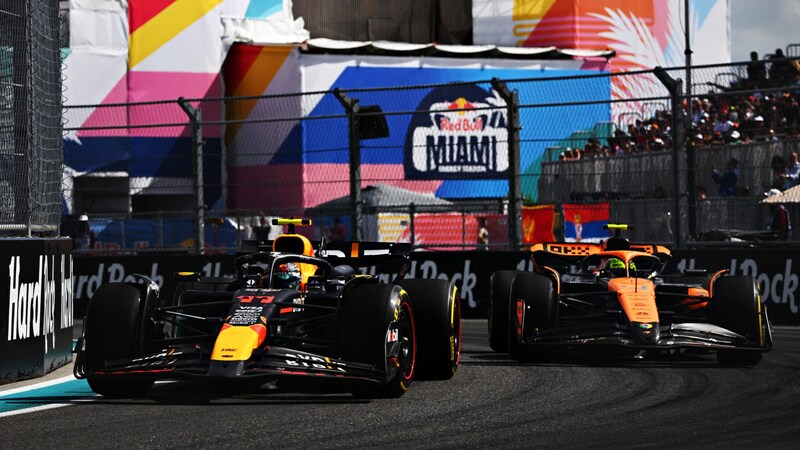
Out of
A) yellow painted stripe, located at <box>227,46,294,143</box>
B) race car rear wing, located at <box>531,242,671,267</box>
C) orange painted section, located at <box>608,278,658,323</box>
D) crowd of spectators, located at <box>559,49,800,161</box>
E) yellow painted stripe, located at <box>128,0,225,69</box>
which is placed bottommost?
orange painted section, located at <box>608,278,658,323</box>

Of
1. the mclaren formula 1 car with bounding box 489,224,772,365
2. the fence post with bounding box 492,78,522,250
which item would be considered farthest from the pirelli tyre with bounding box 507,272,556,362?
the fence post with bounding box 492,78,522,250

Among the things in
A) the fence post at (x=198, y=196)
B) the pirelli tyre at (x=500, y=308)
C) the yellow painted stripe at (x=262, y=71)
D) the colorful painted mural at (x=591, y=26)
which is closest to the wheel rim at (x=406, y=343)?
the pirelli tyre at (x=500, y=308)

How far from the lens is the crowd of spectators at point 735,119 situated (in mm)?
14992

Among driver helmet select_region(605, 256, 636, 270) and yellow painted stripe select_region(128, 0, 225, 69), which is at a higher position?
yellow painted stripe select_region(128, 0, 225, 69)

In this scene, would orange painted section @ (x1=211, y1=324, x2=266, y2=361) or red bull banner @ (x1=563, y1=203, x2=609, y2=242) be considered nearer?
orange painted section @ (x1=211, y1=324, x2=266, y2=361)

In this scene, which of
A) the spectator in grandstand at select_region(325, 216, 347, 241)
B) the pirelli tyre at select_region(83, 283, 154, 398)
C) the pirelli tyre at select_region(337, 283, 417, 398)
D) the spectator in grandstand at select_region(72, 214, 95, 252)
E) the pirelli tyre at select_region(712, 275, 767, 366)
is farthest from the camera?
the spectator in grandstand at select_region(72, 214, 95, 252)

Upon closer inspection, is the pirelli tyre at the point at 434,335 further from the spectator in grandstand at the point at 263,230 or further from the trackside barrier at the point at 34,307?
the spectator in grandstand at the point at 263,230

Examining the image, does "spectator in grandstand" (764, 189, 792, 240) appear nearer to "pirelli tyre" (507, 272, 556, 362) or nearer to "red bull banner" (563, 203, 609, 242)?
"red bull banner" (563, 203, 609, 242)

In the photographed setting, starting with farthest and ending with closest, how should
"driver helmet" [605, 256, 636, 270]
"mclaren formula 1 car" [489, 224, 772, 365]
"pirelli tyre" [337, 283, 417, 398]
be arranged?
"driver helmet" [605, 256, 636, 270] → "mclaren formula 1 car" [489, 224, 772, 365] → "pirelli tyre" [337, 283, 417, 398]

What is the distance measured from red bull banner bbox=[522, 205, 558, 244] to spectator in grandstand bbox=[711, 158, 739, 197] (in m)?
2.14

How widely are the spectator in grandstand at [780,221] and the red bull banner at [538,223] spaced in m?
2.64

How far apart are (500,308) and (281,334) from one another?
3.52 m

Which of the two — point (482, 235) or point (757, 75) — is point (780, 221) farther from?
point (482, 235)

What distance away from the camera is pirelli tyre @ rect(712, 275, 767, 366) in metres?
11.1
